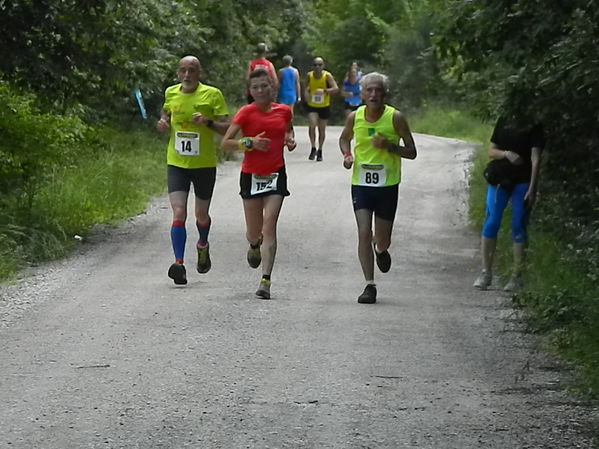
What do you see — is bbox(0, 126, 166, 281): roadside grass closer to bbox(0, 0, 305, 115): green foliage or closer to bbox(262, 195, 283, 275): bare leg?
bbox(0, 0, 305, 115): green foliage

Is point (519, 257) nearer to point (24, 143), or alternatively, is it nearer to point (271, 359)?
point (271, 359)

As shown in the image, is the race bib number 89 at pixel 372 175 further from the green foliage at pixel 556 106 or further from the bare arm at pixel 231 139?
the green foliage at pixel 556 106

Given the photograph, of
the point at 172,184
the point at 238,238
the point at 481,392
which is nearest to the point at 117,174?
the point at 238,238

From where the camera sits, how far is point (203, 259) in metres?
12.0

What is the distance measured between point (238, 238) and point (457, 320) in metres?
5.05

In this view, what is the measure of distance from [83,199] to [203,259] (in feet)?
14.9

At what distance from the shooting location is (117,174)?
62.4ft

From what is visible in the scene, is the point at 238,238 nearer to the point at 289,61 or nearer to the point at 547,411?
the point at 547,411

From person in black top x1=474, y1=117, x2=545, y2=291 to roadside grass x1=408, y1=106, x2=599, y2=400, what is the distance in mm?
307

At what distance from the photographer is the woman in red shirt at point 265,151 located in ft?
36.4

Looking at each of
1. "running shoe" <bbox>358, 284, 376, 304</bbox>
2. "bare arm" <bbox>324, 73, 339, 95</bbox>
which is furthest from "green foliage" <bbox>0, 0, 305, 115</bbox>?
"bare arm" <bbox>324, 73, 339, 95</bbox>

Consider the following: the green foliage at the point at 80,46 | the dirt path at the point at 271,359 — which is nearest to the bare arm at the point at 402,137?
the dirt path at the point at 271,359

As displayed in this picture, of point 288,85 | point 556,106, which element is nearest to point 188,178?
point 556,106

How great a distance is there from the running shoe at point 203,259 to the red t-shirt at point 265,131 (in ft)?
3.65
